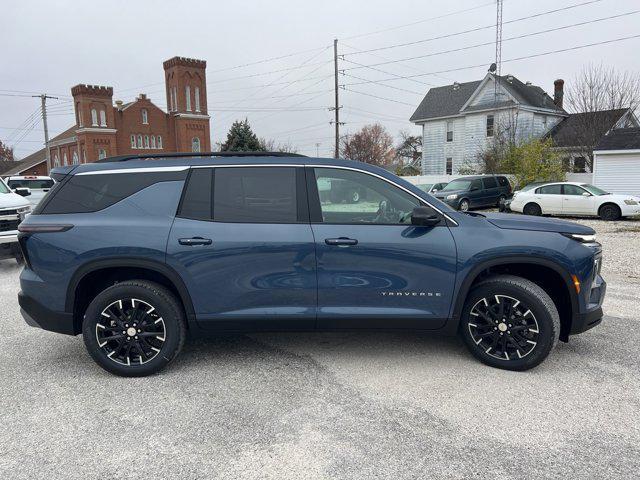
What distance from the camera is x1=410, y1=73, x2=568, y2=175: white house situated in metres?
35.0

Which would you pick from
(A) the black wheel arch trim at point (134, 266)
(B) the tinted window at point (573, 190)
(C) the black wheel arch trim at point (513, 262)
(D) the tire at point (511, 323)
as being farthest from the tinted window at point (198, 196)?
(B) the tinted window at point (573, 190)

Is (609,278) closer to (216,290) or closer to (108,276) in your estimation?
(216,290)

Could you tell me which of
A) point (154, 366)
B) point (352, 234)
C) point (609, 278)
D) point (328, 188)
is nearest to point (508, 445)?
point (352, 234)

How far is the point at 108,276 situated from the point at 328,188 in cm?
205

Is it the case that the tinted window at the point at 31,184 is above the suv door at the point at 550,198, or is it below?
above

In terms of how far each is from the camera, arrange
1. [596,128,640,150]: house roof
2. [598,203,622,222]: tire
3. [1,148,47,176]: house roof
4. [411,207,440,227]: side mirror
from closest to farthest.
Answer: [411,207,440,227]: side mirror
[598,203,622,222]: tire
[596,128,640,150]: house roof
[1,148,47,176]: house roof

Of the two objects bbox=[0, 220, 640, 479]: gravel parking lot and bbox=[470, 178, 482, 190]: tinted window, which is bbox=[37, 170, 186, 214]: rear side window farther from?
bbox=[470, 178, 482, 190]: tinted window

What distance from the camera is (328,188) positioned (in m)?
4.09

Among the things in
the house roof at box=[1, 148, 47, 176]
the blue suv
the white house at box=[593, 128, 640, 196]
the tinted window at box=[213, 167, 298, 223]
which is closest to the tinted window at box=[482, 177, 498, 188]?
the white house at box=[593, 128, 640, 196]

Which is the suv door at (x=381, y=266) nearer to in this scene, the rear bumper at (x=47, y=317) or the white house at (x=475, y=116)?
the rear bumper at (x=47, y=317)

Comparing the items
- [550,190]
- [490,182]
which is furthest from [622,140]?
[550,190]

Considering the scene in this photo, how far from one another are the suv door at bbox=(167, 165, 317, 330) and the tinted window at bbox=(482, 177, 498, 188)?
18.9m

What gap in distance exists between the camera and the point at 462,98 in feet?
127

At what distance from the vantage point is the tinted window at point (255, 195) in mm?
4003
